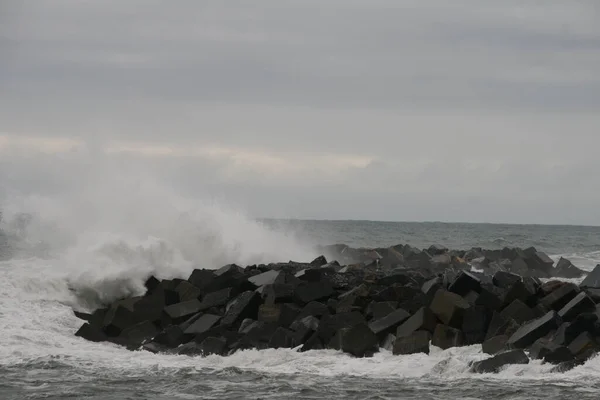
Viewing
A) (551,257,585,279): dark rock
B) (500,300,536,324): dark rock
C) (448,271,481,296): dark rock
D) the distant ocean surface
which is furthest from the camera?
(551,257,585,279): dark rock

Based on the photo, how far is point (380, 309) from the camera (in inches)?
551

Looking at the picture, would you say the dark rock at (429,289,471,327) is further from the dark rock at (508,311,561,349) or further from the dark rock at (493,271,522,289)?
the dark rock at (493,271,522,289)

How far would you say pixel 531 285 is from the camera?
15.3 metres

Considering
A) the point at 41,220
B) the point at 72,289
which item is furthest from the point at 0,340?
the point at 41,220

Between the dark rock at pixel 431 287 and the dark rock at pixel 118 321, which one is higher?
the dark rock at pixel 431 287

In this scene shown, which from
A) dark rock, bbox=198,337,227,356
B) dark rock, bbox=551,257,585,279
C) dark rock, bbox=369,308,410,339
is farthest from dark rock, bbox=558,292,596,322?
dark rock, bbox=551,257,585,279

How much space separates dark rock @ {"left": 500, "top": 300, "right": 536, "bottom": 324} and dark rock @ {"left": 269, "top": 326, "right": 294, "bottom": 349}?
3434 millimetres

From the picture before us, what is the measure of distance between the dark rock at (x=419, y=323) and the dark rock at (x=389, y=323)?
6.8 inches

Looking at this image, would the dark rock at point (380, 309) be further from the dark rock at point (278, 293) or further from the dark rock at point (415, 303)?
the dark rock at point (278, 293)

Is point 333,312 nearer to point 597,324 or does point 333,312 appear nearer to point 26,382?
point 597,324

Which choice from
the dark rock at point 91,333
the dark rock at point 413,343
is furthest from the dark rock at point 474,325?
the dark rock at point 91,333

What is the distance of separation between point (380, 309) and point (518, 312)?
7.42ft

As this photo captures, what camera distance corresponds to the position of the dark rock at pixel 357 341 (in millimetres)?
12662

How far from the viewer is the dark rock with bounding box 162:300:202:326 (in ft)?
48.8
